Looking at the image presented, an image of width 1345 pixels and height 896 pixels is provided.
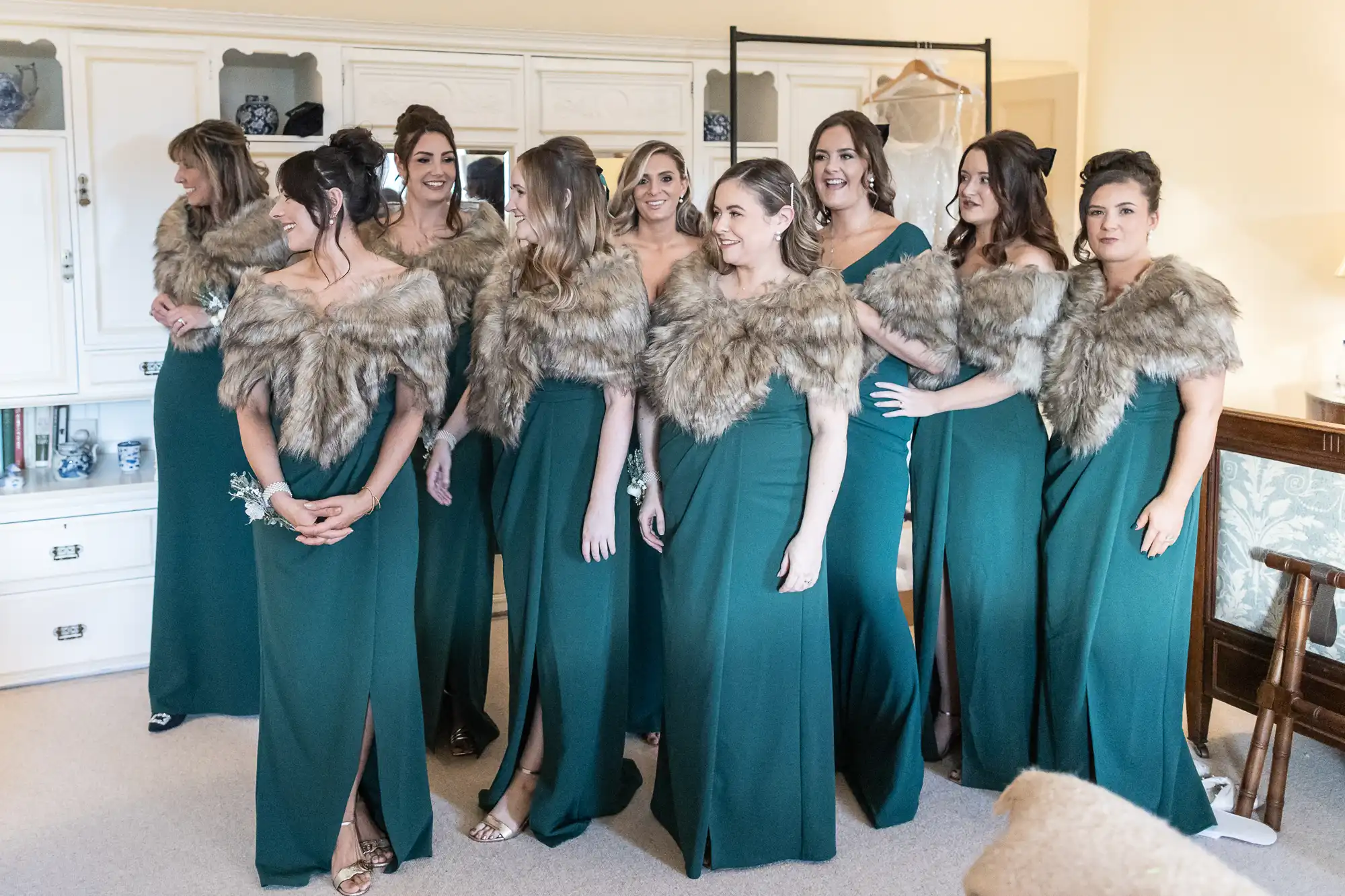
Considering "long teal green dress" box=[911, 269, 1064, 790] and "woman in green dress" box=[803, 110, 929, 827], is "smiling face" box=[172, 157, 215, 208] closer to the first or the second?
"woman in green dress" box=[803, 110, 929, 827]

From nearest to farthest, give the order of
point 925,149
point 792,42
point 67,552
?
point 67,552 → point 792,42 → point 925,149

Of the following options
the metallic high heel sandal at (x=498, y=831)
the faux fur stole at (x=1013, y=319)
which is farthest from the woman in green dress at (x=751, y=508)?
the faux fur stole at (x=1013, y=319)

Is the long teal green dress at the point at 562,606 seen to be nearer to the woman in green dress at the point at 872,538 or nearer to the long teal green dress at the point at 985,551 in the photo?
the woman in green dress at the point at 872,538

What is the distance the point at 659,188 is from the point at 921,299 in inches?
28.9

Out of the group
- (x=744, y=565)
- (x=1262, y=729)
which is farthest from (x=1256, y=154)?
(x=744, y=565)

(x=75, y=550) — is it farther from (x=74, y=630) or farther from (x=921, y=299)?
(x=921, y=299)

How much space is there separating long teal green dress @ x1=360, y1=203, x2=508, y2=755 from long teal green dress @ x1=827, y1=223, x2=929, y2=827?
91 centimetres

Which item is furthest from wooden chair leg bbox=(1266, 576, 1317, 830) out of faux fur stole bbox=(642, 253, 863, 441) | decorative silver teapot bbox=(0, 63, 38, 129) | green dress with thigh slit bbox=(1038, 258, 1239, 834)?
decorative silver teapot bbox=(0, 63, 38, 129)

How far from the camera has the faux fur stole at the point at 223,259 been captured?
3332 millimetres

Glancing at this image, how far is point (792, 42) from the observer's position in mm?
4809

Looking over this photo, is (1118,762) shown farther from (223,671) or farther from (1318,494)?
(223,671)

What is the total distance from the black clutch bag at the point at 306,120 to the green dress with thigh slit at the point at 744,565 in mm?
1966

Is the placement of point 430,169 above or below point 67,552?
above

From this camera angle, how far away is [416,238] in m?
3.21
